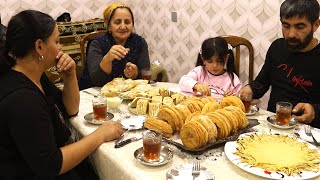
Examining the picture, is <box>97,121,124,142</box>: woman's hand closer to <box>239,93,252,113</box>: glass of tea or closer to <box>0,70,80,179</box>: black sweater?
<box>0,70,80,179</box>: black sweater

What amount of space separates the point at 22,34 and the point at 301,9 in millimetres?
1481

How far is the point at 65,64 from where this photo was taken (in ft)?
5.65

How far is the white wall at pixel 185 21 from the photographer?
275 centimetres

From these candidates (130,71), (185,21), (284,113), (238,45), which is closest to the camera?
(284,113)

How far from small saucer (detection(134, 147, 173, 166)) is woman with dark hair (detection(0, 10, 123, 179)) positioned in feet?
0.60

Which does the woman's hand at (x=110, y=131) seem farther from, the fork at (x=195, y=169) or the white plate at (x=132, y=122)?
the fork at (x=195, y=169)

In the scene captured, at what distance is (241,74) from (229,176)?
1944 mm

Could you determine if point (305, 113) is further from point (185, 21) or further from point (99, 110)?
point (185, 21)

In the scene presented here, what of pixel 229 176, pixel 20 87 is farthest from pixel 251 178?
pixel 20 87

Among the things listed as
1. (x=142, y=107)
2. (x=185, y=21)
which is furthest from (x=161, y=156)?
(x=185, y=21)

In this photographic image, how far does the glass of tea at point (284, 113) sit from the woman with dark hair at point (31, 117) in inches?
29.9

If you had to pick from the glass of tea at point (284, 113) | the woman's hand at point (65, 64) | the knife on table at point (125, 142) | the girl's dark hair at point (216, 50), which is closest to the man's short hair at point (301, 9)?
the girl's dark hair at point (216, 50)

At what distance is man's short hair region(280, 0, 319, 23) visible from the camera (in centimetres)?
188

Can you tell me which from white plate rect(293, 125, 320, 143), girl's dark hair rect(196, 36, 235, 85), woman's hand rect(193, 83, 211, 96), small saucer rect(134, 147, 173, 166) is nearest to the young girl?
girl's dark hair rect(196, 36, 235, 85)
